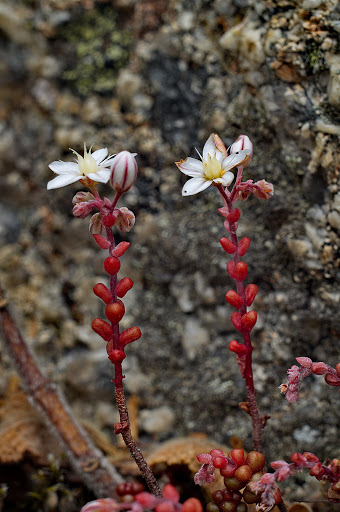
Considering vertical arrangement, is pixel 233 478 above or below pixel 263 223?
below

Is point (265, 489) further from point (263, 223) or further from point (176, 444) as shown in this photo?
point (263, 223)

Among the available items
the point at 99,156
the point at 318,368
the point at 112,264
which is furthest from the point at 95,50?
the point at 318,368

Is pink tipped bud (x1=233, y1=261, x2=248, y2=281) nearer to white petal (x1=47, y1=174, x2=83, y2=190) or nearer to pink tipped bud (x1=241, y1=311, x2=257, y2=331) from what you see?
pink tipped bud (x1=241, y1=311, x2=257, y2=331)

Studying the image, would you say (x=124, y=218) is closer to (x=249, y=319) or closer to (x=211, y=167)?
(x=211, y=167)

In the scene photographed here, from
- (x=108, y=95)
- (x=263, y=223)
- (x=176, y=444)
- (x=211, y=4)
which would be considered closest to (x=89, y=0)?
(x=108, y=95)

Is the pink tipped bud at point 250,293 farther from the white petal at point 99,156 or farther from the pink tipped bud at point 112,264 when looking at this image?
the white petal at point 99,156

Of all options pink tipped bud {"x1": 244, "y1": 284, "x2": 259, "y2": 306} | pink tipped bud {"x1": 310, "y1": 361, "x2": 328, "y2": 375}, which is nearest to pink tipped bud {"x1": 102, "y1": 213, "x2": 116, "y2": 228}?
pink tipped bud {"x1": 244, "y1": 284, "x2": 259, "y2": 306}
